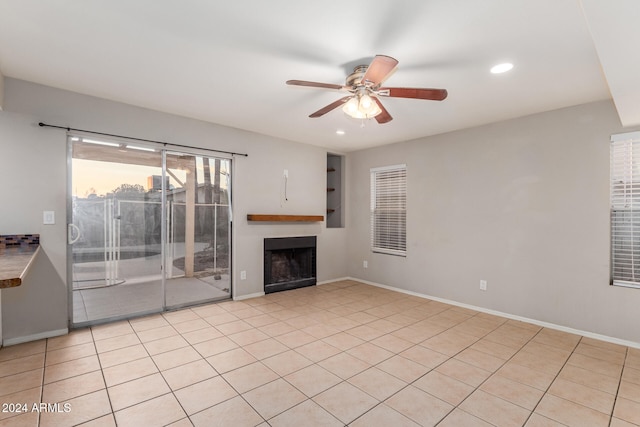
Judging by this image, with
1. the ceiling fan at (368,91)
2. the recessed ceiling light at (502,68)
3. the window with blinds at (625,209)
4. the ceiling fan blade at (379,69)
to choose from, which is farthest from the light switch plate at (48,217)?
the window with blinds at (625,209)

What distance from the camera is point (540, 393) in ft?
7.18

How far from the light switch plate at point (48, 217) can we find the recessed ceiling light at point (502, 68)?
4.43 meters

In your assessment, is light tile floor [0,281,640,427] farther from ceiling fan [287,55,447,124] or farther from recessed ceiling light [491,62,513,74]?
recessed ceiling light [491,62,513,74]

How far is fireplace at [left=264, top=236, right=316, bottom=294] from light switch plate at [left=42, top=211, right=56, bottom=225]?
2.54 metres

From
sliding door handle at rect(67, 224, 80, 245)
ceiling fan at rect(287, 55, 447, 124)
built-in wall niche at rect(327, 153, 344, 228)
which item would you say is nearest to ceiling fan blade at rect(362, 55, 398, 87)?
ceiling fan at rect(287, 55, 447, 124)

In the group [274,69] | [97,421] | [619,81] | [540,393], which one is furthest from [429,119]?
[97,421]

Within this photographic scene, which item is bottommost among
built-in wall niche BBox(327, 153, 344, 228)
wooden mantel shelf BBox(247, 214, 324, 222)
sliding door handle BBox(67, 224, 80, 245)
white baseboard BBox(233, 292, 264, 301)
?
white baseboard BBox(233, 292, 264, 301)

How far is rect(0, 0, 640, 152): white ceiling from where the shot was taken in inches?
71.3

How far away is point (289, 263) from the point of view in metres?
5.15

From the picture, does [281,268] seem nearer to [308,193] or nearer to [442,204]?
[308,193]

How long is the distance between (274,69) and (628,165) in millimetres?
3648

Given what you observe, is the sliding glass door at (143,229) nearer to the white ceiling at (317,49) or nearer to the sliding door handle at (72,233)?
the sliding door handle at (72,233)

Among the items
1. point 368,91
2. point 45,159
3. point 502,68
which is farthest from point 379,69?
point 45,159

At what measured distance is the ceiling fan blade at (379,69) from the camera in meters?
1.86
